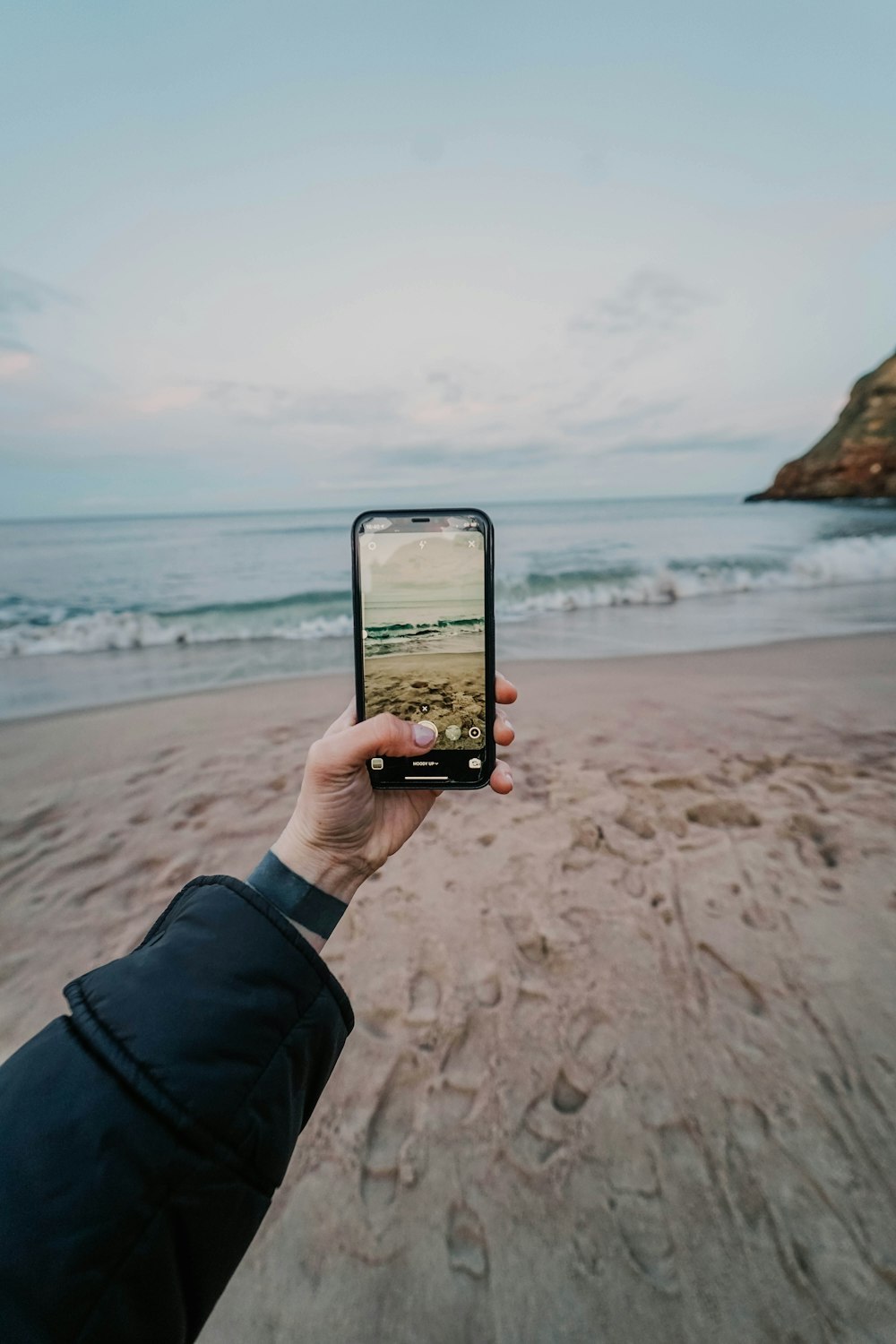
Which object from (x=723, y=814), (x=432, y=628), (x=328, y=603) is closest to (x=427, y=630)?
(x=432, y=628)

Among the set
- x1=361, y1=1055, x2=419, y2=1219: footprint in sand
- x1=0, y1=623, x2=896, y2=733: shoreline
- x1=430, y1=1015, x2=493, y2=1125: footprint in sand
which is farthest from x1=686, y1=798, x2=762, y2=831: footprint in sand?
x1=0, y1=623, x2=896, y2=733: shoreline

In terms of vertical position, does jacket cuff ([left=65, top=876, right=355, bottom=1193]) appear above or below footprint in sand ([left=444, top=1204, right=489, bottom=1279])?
above

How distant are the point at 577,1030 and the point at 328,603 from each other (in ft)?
36.4

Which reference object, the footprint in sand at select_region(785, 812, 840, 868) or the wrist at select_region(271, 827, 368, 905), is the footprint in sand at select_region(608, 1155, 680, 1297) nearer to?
the wrist at select_region(271, 827, 368, 905)

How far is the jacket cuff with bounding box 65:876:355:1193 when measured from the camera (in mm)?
956

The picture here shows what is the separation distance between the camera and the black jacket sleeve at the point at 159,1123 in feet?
2.64

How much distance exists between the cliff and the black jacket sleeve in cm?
4302

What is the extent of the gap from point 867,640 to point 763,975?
22.2 ft

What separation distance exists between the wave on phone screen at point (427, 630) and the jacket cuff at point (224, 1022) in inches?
31.8

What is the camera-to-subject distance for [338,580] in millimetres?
15117

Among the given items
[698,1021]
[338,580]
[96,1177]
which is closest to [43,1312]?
[96,1177]

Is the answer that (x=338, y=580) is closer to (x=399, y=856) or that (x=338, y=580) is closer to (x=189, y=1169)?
(x=399, y=856)

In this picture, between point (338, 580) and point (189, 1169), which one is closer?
point (189, 1169)

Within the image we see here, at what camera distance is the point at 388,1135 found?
209 centimetres
